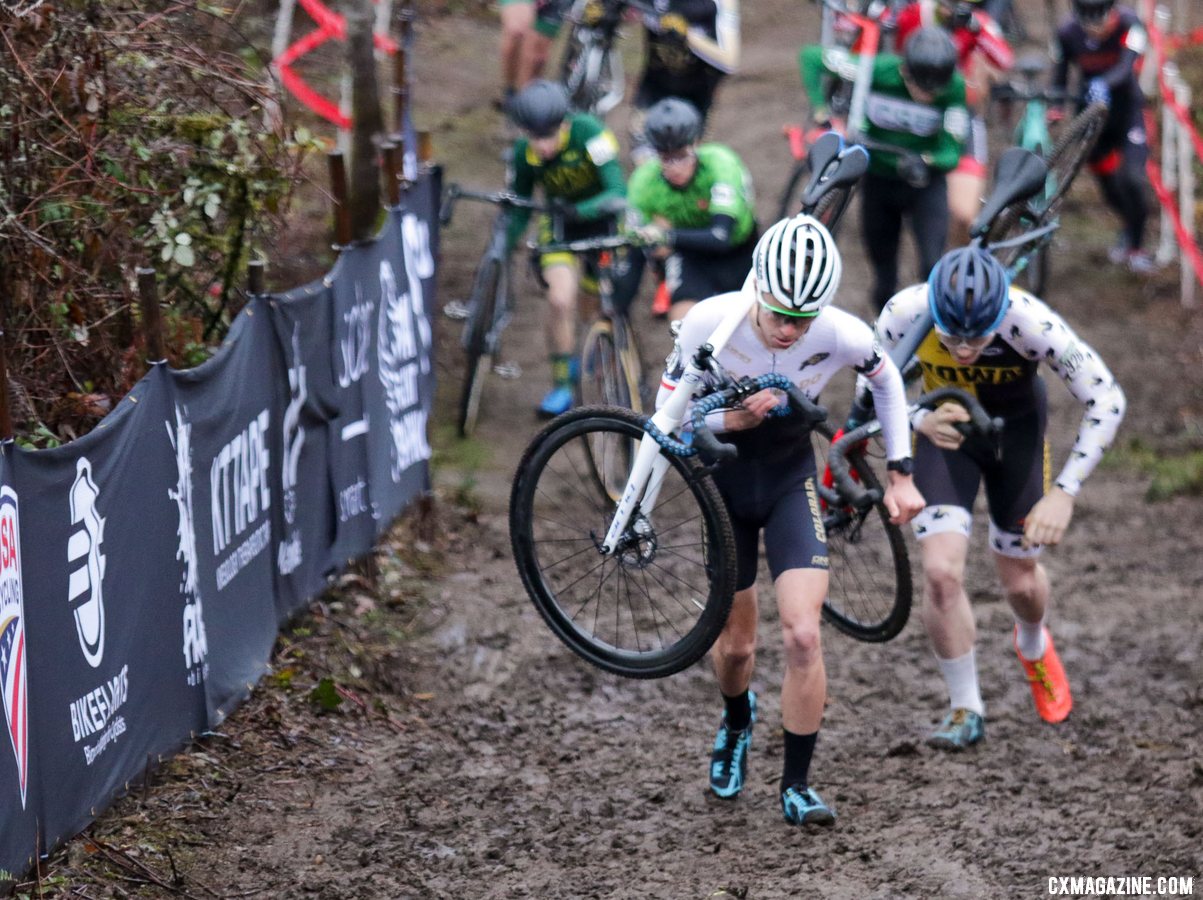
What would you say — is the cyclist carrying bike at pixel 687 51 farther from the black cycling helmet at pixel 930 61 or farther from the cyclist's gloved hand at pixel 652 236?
the cyclist's gloved hand at pixel 652 236

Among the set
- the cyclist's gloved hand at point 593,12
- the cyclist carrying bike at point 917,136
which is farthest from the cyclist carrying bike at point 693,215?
the cyclist's gloved hand at point 593,12

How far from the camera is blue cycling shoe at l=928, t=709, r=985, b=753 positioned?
696 centimetres

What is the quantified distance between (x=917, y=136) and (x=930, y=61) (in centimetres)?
58

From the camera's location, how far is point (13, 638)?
4941 millimetres

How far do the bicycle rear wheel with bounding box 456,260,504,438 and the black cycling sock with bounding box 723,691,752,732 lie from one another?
4572 mm

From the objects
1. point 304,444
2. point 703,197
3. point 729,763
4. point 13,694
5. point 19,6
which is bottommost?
point 729,763

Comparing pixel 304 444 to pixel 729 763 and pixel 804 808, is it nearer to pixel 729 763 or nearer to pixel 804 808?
pixel 729 763

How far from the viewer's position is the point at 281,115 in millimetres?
7746

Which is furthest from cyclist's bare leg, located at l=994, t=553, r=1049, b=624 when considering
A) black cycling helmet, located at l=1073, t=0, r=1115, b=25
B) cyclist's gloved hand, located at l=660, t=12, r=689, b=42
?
black cycling helmet, located at l=1073, t=0, r=1115, b=25

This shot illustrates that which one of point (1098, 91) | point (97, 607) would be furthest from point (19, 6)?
point (1098, 91)

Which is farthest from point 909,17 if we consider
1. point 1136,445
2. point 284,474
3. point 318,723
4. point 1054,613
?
point 318,723

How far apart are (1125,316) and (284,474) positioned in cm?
906

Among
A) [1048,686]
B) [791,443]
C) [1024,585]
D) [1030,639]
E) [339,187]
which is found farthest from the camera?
[339,187]

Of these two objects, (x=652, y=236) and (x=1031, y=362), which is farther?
(x=652, y=236)
